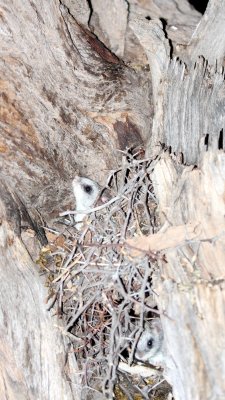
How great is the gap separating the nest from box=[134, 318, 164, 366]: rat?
0.10m

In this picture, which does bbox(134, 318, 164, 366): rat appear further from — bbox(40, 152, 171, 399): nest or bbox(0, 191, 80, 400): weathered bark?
bbox(0, 191, 80, 400): weathered bark

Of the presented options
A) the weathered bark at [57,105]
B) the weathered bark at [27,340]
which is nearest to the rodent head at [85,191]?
the weathered bark at [57,105]

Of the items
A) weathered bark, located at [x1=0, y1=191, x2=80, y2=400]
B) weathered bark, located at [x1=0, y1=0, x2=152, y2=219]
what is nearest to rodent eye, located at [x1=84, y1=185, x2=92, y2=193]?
weathered bark, located at [x1=0, y1=0, x2=152, y2=219]

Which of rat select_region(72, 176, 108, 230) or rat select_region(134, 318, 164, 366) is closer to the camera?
rat select_region(134, 318, 164, 366)

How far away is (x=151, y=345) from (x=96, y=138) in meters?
1.44

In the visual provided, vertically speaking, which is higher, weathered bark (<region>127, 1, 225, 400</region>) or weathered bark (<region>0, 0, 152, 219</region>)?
weathered bark (<region>0, 0, 152, 219</region>)

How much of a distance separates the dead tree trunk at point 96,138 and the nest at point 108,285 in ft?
0.46

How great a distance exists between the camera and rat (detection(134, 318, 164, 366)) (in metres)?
3.56

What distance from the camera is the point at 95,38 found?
166 inches

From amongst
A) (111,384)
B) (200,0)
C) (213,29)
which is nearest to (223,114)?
(213,29)

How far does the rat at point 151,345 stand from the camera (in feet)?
11.7

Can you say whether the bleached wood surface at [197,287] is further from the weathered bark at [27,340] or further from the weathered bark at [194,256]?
the weathered bark at [27,340]

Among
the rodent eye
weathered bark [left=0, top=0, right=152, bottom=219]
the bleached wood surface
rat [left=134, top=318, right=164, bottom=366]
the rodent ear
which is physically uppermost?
weathered bark [left=0, top=0, right=152, bottom=219]

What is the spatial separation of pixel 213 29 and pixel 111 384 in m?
2.35
